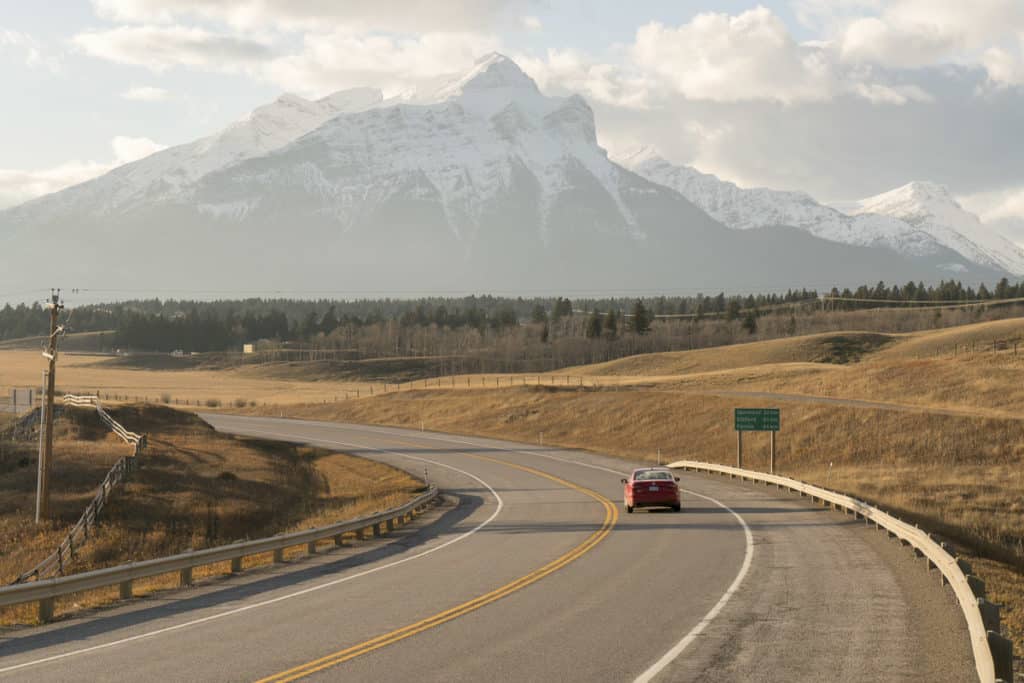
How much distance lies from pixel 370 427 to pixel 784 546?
67855 mm

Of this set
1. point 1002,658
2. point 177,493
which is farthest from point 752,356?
point 1002,658

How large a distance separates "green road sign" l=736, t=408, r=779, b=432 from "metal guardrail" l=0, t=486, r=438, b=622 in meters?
A: 28.3

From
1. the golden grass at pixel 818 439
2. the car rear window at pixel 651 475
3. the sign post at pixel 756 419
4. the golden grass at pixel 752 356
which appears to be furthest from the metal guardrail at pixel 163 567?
the golden grass at pixel 752 356

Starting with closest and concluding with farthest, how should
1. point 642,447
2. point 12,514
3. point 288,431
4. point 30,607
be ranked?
point 30,607 → point 12,514 → point 642,447 → point 288,431

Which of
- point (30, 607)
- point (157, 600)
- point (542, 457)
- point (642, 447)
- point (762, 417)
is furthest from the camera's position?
point (642, 447)

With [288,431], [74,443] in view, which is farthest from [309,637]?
[288,431]

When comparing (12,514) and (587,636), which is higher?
(587,636)

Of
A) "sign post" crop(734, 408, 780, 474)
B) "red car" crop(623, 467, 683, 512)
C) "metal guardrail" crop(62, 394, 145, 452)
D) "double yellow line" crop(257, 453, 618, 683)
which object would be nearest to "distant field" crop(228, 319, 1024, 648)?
"sign post" crop(734, 408, 780, 474)

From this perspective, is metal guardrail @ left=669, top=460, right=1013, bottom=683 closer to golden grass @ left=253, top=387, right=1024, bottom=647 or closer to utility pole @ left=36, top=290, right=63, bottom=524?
golden grass @ left=253, top=387, right=1024, bottom=647

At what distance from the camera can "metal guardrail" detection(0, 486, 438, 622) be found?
17.0 meters

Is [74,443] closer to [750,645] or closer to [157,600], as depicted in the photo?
[157,600]

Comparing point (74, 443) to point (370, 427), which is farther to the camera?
point (370, 427)

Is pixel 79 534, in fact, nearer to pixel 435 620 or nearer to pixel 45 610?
pixel 45 610

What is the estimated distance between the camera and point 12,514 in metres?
44.4
